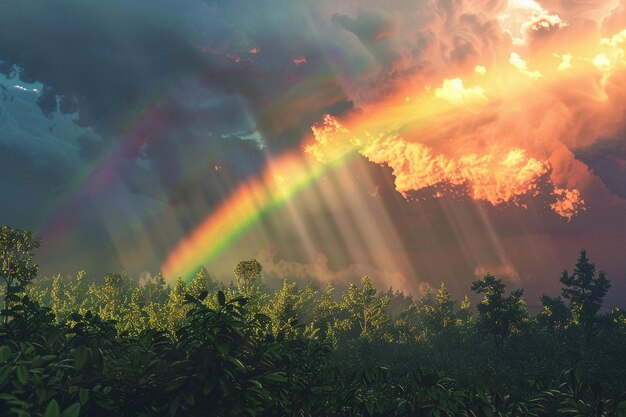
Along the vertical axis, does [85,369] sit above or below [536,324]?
above

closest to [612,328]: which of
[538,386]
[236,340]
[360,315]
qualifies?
[360,315]

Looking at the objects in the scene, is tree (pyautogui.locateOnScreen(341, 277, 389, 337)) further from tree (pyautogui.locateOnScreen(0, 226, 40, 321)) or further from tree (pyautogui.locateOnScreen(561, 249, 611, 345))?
tree (pyautogui.locateOnScreen(0, 226, 40, 321))

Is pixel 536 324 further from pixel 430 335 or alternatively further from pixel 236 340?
pixel 236 340

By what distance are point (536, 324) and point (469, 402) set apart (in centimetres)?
9442

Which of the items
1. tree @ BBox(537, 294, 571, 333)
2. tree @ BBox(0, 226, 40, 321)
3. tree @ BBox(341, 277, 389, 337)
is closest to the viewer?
tree @ BBox(0, 226, 40, 321)

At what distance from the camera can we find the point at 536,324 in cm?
8862

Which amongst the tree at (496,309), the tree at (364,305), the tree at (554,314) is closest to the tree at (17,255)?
the tree at (496,309)

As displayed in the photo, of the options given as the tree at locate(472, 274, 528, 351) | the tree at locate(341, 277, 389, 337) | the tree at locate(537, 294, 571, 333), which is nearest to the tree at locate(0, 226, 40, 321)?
the tree at locate(472, 274, 528, 351)

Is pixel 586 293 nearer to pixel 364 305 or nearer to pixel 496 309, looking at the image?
pixel 496 309

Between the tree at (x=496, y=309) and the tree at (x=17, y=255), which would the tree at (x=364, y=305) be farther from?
the tree at (x=17, y=255)

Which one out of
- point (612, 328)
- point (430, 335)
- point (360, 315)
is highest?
point (360, 315)

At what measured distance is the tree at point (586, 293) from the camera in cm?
7519

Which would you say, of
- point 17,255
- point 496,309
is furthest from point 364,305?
point 17,255

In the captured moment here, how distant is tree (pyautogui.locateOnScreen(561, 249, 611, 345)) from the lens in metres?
75.2
